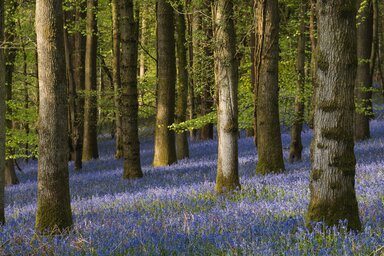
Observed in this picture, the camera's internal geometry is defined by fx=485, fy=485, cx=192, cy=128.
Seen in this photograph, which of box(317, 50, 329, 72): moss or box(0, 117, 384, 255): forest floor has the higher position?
box(317, 50, 329, 72): moss

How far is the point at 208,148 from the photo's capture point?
877 inches

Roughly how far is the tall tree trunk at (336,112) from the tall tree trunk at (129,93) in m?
9.02

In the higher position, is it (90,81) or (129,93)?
(90,81)

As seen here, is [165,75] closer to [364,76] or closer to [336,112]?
[364,76]

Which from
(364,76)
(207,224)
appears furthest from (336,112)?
(364,76)

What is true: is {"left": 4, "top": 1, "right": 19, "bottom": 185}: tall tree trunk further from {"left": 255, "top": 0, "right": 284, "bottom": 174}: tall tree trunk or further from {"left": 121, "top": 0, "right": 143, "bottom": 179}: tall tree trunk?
{"left": 255, "top": 0, "right": 284, "bottom": 174}: tall tree trunk

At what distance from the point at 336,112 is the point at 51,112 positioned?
149 inches

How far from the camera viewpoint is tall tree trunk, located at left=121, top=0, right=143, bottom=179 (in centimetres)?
1360

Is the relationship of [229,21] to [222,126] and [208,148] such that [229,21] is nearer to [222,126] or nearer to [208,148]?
[222,126]

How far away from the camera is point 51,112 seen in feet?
21.8

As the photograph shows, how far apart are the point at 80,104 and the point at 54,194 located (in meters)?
18.2

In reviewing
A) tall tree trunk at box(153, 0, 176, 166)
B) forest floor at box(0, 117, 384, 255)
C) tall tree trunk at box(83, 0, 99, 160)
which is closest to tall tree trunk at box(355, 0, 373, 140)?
tall tree trunk at box(153, 0, 176, 166)

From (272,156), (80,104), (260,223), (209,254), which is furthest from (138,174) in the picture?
(80,104)

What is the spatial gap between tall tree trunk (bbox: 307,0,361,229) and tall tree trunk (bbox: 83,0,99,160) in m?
15.4
